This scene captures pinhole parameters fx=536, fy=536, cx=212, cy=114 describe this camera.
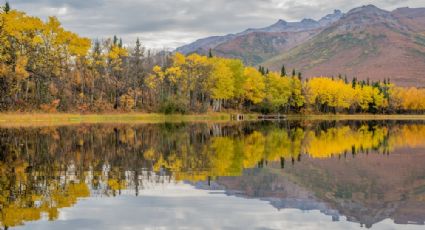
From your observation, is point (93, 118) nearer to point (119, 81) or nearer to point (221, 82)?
point (119, 81)

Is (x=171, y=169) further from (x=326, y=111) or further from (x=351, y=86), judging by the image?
(x=351, y=86)

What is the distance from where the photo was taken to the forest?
3317 inches

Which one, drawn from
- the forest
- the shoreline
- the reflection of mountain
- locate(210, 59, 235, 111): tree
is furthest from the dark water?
locate(210, 59, 235, 111): tree

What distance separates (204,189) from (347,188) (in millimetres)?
6019

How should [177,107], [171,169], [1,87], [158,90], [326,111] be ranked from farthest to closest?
[326,111] < [158,90] < [177,107] < [1,87] < [171,169]

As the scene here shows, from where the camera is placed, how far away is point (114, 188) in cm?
2105

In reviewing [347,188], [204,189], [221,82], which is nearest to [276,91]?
[221,82]

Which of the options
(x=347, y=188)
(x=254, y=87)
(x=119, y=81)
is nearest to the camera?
(x=347, y=188)

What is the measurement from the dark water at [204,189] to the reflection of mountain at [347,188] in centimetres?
4

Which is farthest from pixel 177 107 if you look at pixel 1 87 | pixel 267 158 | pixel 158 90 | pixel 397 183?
pixel 397 183

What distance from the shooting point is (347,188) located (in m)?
22.3

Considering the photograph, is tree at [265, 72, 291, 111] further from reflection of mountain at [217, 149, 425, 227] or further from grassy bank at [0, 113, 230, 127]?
reflection of mountain at [217, 149, 425, 227]

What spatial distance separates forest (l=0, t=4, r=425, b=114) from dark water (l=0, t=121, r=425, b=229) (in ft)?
168

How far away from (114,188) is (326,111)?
154921 millimetres
